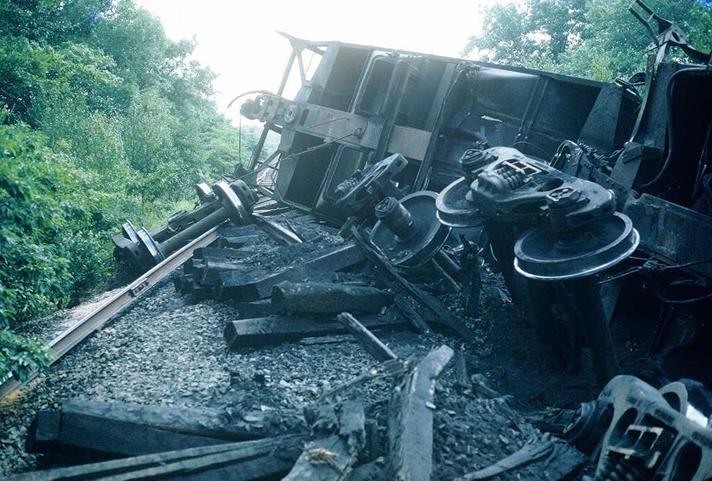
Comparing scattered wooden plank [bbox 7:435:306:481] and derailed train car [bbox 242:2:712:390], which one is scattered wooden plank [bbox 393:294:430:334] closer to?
derailed train car [bbox 242:2:712:390]

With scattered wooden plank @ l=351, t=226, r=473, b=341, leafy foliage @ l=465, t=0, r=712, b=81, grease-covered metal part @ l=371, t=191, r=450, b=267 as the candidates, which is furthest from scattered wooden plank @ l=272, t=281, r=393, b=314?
leafy foliage @ l=465, t=0, r=712, b=81

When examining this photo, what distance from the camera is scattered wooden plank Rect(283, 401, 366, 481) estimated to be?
2166 millimetres

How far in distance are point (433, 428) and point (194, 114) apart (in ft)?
94.9

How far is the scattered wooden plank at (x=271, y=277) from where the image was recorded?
494cm

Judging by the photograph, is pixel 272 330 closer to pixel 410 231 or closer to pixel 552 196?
pixel 410 231

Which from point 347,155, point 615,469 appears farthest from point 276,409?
point 347,155

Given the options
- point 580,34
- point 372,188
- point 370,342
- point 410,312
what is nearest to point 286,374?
point 370,342

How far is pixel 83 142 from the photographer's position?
15281mm

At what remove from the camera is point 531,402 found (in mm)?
4191

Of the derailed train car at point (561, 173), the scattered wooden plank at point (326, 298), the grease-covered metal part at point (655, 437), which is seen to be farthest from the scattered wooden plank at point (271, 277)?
the grease-covered metal part at point (655, 437)

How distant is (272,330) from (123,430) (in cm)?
170

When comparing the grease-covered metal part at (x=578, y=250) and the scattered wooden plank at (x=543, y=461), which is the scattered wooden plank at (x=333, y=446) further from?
the grease-covered metal part at (x=578, y=250)

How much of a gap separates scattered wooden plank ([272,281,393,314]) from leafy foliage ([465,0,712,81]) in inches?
517

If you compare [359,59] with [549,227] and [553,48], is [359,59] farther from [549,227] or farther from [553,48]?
[553,48]
